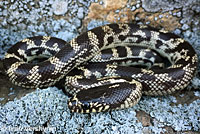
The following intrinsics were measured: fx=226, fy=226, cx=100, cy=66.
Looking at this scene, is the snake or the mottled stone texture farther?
the snake

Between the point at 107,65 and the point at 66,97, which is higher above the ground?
the point at 107,65

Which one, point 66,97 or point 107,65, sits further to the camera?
point 107,65

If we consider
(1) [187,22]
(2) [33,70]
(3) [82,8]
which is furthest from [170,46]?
(2) [33,70]

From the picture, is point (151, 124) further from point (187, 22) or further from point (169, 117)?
point (187, 22)

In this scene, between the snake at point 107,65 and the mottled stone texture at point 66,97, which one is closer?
the mottled stone texture at point 66,97
